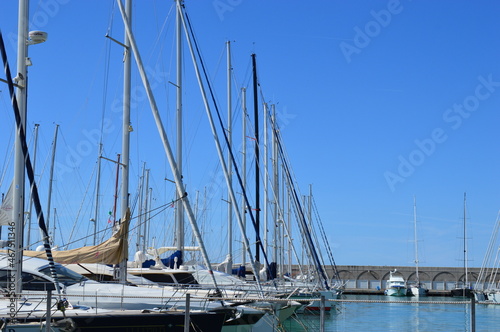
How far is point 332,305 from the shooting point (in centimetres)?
4678

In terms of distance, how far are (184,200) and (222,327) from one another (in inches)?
149

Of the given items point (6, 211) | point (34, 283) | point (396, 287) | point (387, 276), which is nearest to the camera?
point (6, 211)

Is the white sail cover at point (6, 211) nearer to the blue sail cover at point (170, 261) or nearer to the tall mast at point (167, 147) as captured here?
the tall mast at point (167, 147)

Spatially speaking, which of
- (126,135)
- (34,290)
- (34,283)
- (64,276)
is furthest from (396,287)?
(34,283)

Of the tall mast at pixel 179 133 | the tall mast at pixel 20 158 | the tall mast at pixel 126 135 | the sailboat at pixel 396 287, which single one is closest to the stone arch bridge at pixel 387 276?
the sailboat at pixel 396 287

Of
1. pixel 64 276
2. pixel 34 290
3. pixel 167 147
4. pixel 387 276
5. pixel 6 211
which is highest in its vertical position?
pixel 167 147

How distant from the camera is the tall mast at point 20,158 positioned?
50.3ft

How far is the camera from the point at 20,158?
16.0 metres

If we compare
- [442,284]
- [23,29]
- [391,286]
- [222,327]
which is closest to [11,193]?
[23,29]

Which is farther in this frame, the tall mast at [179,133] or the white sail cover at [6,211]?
the tall mast at [179,133]

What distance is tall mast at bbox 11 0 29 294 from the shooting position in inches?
603

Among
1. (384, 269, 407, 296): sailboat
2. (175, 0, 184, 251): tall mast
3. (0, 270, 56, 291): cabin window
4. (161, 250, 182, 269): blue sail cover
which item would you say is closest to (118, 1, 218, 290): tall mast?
(0, 270, 56, 291): cabin window

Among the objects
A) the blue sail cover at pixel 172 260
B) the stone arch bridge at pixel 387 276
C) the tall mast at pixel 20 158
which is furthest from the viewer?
the stone arch bridge at pixel 387 276

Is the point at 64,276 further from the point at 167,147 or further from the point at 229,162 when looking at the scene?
the point at 229,162
